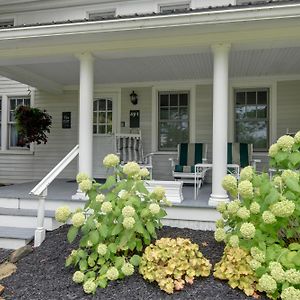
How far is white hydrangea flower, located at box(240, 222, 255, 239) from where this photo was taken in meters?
2.43

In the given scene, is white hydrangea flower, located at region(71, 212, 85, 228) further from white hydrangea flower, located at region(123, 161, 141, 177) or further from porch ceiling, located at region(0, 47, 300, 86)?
porch ceiling, located at region(0, 47, 300, 86)

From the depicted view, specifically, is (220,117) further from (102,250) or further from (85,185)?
(102,250)

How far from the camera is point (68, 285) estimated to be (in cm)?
280

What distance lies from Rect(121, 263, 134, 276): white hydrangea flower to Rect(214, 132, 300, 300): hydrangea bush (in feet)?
2.38

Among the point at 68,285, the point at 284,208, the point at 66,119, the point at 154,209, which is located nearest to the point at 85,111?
the point at 154,209

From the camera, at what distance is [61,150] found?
7781mm

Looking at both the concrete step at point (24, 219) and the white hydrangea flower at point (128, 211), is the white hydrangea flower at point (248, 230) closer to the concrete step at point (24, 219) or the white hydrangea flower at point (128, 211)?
the white hydrangea flower at point (128, 211)

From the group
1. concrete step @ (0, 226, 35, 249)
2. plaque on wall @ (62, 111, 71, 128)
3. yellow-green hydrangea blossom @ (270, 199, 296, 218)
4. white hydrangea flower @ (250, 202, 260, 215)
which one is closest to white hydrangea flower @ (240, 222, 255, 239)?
white hydrangea flower @ (250, 202, 260, 215)

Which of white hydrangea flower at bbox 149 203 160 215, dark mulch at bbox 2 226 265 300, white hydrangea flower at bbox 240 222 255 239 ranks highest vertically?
white hydrangea flower at bbox 149 203 160 215

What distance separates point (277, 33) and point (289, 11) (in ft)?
1.48

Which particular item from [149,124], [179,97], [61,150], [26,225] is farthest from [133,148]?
[26,225]

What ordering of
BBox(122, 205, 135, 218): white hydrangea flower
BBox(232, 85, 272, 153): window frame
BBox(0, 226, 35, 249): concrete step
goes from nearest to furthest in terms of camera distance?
BBox(122, 205, 135, 218): white hydrangea flower < BBox(0, 226, 35, 249): concrete step < BBox(232, 85, 272, 153): window frame

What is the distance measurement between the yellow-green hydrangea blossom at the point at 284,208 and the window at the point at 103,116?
18.3ft

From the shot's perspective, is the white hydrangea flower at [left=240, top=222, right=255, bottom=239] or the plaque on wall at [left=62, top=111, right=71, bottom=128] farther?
the plaque on wall at [left=62, top=111, right=71, bottom=128]
